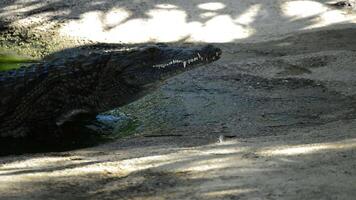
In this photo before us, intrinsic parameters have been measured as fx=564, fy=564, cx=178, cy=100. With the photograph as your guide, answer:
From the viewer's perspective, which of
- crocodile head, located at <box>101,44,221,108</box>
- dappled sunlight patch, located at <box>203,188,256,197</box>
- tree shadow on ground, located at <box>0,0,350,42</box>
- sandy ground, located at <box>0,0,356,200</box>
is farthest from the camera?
tree shadow on ground, located at <box>0,0,350,42</box>

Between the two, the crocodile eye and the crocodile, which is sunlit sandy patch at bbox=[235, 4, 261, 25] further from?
the crocodile eye

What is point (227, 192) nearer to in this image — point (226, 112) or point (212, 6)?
point (226, 112)

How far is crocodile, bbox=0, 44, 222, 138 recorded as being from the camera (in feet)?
15.4

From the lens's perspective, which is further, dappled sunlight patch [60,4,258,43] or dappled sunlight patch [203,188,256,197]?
dappled sunlight patch [60,4,258,43]

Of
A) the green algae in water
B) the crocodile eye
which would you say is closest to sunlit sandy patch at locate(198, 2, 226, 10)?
the green algae in water

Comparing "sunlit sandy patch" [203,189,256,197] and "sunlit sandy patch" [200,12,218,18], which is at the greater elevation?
"sunlit sandy patch" [200,12,218,18]

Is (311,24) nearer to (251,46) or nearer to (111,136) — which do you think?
(251,46)

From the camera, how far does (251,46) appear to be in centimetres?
672

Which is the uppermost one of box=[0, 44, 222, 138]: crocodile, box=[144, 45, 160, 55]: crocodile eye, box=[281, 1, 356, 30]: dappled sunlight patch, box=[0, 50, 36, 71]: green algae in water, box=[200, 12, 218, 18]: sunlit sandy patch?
box=[200, 12, 218, 18]: sunlit sandy patch

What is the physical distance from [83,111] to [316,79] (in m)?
2.24

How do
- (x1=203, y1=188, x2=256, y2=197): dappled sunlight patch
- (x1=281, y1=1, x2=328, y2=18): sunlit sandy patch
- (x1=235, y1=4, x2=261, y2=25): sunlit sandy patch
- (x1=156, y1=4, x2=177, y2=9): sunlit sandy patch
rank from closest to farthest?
(x1=203, y1=188, x2=256, y2=197): dappled sunlight patch → (x1=235, y1=4, x2=261, y2=25): sunlit sandy patch → (x1=281, y1=1, x2=328, y2=18): sunlit sandy patch → (x1=156, y1=4, x2=177, y2=9): sunlit sandy patch

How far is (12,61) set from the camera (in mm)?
6703

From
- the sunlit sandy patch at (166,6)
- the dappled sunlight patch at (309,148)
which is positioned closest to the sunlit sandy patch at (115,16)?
the sunlit sandy patch at (166,6)

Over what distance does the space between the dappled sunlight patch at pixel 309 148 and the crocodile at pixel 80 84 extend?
2.07 m
